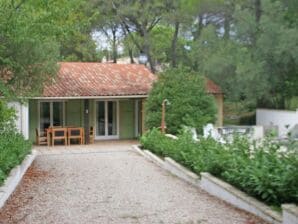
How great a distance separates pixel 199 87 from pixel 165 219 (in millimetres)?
15154

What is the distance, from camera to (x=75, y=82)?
25203 millimetres

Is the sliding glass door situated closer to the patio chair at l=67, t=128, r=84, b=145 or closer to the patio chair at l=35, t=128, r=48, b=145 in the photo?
the patio chair at l=67, t=128, r=84, b=145

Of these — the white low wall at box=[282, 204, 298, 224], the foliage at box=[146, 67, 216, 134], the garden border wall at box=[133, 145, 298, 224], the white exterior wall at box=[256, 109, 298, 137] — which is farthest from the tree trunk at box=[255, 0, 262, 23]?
the white low wall at box=[282, 204, 298, 224]

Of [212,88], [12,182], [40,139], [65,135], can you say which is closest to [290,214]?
[12,182]

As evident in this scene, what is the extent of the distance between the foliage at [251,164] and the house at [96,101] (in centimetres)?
1159

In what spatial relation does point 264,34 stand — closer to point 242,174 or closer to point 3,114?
point 3,114

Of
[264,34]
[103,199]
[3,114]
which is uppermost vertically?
[264,34]

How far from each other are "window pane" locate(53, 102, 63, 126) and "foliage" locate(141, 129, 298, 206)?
43.0ft

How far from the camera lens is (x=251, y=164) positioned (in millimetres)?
8898

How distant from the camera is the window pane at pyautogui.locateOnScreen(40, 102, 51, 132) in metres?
25.1

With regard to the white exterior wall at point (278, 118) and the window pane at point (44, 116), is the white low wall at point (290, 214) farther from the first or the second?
the window pane at point (44, 116)

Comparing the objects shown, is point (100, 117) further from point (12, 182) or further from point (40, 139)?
point (12, 182)

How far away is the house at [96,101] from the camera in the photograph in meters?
24.1

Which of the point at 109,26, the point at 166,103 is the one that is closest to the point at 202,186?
the point at 166,103
